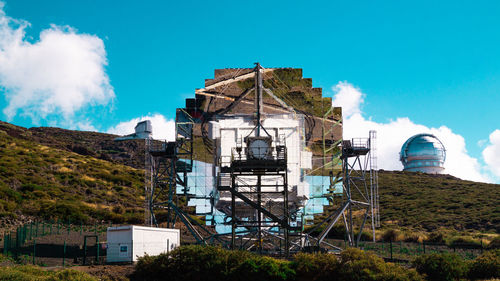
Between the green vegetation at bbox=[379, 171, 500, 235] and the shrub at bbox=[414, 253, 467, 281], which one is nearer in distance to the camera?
the shrub at bbox=[414, 253, 467, 281]

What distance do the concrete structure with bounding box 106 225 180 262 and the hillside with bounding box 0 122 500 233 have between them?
1890 cm

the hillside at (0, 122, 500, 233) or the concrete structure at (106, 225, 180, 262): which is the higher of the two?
the hillside at (0, 122, 500, 233)

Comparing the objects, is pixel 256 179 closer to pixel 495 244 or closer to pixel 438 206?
pixel 495 244

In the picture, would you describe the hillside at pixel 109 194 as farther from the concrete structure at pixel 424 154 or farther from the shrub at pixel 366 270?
the shrub at pixel 366 270

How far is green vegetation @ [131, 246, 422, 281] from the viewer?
903 inches

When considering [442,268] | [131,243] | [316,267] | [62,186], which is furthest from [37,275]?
[62,186]

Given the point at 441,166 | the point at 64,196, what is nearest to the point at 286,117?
the point at 64,196

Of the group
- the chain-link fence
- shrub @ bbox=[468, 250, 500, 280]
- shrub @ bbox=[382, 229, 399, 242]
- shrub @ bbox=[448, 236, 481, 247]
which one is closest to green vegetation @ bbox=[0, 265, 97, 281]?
the chain-link fence

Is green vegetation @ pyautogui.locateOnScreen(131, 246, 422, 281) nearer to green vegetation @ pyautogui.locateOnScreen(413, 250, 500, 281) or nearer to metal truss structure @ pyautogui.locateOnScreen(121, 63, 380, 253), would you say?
green vegetation @ pyautogui.locateOnScreen(413, 250, 500, 281)

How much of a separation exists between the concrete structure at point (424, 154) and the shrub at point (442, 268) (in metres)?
79.0

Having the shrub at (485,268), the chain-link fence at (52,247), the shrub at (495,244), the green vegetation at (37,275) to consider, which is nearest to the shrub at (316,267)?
the shrub at (485,268)

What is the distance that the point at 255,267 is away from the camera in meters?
23.1

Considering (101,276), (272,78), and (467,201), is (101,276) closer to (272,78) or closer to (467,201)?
(272,78)

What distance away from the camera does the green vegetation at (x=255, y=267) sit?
75.3 ft
